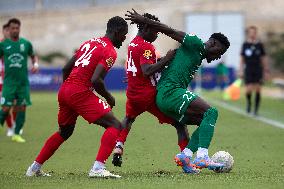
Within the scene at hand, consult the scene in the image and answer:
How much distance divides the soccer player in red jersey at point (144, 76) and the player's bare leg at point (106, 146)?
44.4 inches

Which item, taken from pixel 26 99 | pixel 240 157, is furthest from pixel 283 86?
pixel 240 157

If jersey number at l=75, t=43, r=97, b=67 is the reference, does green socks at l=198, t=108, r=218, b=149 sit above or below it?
below

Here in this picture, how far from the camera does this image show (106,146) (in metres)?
12.5

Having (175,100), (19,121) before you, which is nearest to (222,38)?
(175,100)

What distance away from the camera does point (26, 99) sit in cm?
2022

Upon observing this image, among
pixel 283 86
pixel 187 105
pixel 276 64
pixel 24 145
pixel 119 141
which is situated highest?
pixel 187 105

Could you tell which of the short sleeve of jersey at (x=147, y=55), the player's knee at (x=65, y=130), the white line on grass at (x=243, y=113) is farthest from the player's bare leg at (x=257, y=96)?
the player's knee at (x=65, y=130)

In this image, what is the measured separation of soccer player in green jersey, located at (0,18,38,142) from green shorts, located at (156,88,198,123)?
22.8 feet

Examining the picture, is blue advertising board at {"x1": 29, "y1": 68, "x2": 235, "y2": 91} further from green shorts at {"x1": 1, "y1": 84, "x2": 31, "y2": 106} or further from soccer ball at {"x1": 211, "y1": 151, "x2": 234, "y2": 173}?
soccer ball at {"x1": 211, "y1": 151, "x2": 234, "y2": 173}

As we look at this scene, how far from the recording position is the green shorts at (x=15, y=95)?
2006 centimetres

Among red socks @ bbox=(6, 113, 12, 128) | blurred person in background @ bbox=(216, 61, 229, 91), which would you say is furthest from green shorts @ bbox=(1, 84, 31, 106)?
blurred person in background @ bbox=(216, 61, 229, 91)

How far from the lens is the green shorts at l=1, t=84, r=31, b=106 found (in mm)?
20062

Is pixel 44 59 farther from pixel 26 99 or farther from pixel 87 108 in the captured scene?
pixel 87 108

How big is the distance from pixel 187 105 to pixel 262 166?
1.91 meters
